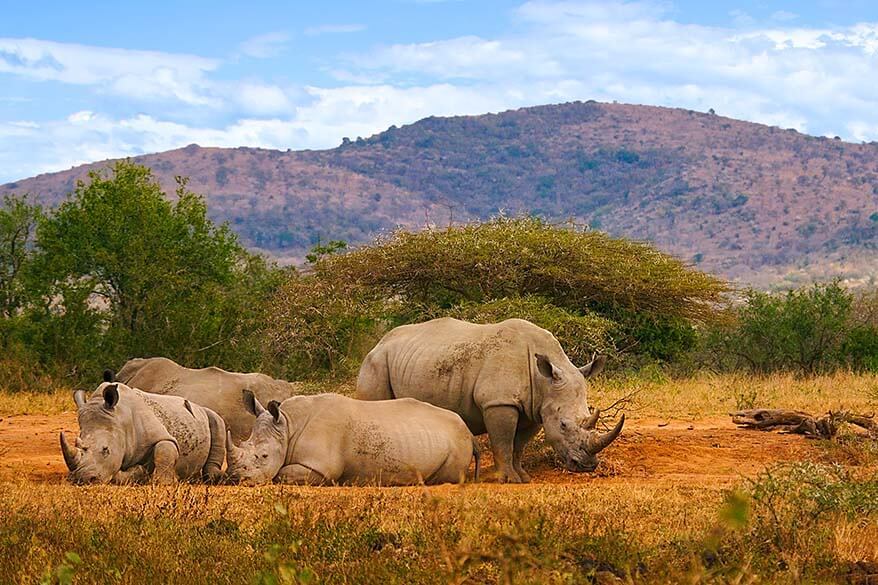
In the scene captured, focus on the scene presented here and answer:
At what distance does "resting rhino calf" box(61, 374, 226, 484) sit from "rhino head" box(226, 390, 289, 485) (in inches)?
12.9

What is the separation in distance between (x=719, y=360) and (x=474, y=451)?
62.3 feet

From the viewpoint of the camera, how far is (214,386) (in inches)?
522

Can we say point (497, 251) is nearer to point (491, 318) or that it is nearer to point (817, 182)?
point (491, 318)

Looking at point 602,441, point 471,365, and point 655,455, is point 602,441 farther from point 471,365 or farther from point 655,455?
point 655,455

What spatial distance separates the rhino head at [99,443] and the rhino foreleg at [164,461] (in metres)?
0.33

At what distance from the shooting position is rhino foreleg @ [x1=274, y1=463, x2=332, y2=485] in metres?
11.1

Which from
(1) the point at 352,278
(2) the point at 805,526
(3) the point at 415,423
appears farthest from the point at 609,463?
(1) the point at 352,278

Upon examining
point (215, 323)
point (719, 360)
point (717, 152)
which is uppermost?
point (717, 152)

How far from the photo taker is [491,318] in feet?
69.5

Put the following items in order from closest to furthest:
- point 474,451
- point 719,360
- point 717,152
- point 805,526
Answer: point 805,526
point 474,451
point 719,360
point 717,152

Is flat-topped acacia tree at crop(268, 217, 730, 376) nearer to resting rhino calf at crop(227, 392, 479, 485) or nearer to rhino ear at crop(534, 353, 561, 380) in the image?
rhino ear at crop(534, 353, 561, 380)

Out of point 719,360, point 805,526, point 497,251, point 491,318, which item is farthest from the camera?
point 719,360

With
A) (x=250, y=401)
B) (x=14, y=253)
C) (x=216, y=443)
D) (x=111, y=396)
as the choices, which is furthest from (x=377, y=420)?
(x=14, y=253)

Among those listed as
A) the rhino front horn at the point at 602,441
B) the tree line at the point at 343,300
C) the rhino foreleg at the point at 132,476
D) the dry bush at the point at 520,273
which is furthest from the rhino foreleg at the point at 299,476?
the dry bush at the point at 520,273
